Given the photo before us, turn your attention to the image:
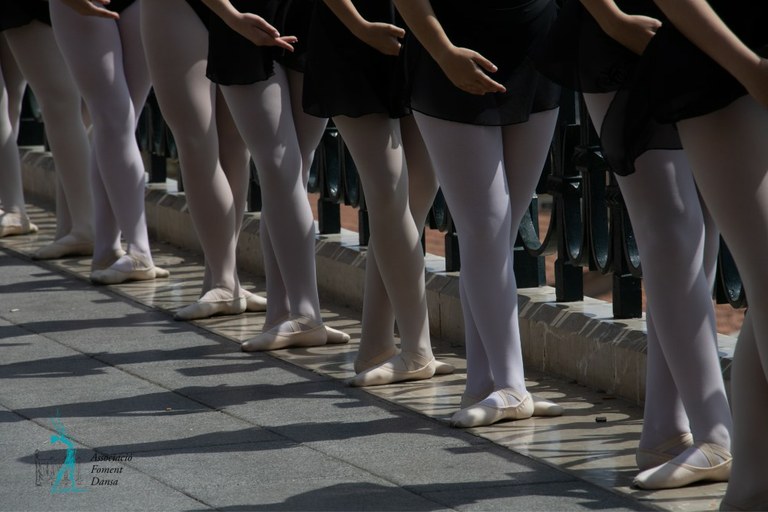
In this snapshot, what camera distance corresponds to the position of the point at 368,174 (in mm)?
5438

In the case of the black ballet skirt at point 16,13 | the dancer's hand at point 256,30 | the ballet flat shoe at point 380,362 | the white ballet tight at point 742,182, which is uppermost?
the black ballet skirt at point 16,13

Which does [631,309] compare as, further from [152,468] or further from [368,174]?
[152,468]

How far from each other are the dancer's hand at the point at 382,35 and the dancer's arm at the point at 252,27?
0.61 metres

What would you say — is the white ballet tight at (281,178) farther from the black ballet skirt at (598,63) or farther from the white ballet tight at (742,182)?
the white ballet tight at (742,182)

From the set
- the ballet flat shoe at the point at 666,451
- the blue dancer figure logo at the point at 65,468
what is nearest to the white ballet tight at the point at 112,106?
the blue dancer figure logo at the point at 65,468

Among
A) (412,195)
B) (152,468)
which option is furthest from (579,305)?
(152,468)

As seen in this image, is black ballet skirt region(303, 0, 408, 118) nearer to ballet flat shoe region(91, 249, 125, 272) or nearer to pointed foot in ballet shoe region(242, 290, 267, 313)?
pointed foot in ballet shoe region(242, 290, 267, 313)

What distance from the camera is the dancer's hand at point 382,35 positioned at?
5137 mm

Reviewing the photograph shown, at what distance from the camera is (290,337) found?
6.14 meters

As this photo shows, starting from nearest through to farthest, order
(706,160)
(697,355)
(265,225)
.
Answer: (706,160), (697,355), (265,225)

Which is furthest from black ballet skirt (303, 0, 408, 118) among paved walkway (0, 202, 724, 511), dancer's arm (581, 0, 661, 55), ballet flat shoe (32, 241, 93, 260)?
ballet flat shoe (32, 241, 93, 260)

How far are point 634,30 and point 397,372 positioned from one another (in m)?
1.87

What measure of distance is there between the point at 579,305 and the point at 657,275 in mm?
1571

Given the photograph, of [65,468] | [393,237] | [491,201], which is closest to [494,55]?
[491,201]
